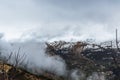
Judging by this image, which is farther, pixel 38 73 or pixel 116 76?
pixel 116 76

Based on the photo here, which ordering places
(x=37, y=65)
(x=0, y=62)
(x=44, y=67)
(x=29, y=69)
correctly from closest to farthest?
(x=0, y=62) → (x=29, y=69) → (x=37, y=65) → (x=44, y=67)

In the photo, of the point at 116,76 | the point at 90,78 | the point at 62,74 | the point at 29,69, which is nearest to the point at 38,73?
the point at 29,69

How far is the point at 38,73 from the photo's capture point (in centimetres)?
11762

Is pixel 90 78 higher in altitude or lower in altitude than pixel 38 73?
lower

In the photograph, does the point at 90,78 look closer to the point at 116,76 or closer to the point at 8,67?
the point at 116,76

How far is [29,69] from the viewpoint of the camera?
117 metres

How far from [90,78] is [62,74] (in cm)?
1953

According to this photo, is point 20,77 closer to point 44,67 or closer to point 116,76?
point 44,67

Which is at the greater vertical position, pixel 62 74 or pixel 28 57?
pixel 28 57

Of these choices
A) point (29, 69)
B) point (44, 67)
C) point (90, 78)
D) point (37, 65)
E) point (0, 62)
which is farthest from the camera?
point (90, 78)

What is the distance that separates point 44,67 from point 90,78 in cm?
3090

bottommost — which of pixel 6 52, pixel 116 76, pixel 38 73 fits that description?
pixel 116 76

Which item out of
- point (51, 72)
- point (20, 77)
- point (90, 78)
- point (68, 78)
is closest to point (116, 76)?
point (90, 78)

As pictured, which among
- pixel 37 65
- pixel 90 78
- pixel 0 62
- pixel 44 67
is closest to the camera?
pixel 0 62
